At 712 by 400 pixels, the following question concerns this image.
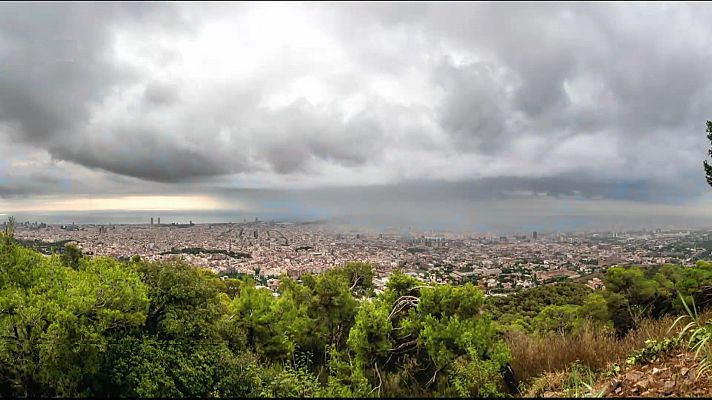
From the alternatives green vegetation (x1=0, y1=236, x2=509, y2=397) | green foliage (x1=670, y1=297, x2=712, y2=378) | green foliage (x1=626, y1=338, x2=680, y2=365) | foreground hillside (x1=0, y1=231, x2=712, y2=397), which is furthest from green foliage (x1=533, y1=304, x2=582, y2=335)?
green foliage (x1=670, y1=297, x2=712, y2=378)

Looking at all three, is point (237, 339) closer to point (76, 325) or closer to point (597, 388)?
point (76, 325)

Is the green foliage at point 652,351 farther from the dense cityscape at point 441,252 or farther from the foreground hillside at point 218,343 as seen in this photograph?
the dense cityscape at point 441,252

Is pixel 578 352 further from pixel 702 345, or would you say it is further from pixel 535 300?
pixel 535 300

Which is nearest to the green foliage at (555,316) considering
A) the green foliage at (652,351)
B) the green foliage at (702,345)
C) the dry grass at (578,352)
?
the dry grass at (578,352)

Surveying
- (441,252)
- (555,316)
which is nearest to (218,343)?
(555,316)

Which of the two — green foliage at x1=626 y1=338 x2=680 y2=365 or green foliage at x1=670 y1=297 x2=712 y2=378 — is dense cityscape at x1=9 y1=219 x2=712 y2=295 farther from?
green foliage at x1=670 y1=297 x2=712 y2=378

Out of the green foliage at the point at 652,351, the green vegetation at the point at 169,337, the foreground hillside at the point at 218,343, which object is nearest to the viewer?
the green foliage at the point at 652,351
